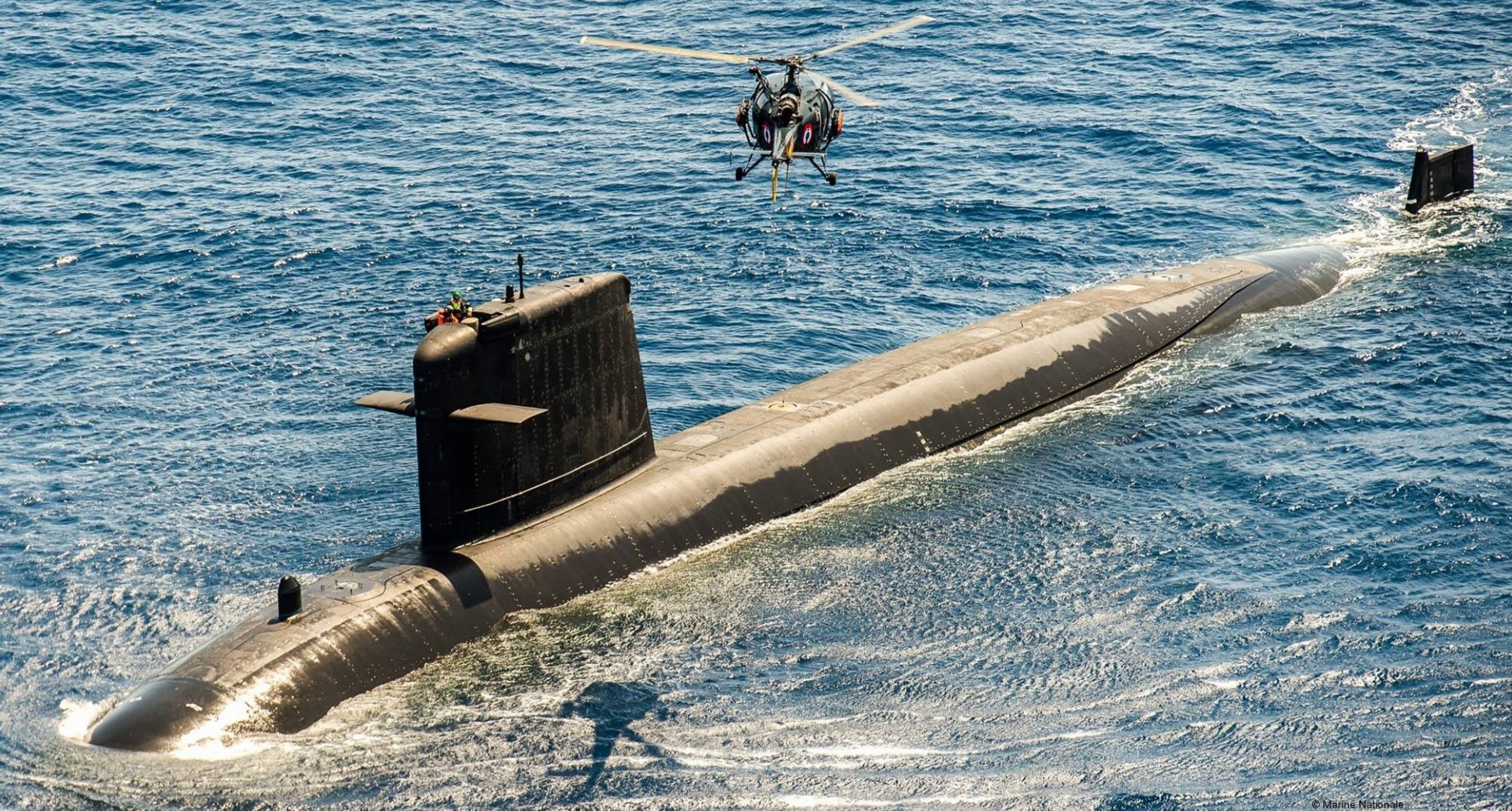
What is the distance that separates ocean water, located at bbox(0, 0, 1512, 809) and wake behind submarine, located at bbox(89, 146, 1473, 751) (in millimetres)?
533

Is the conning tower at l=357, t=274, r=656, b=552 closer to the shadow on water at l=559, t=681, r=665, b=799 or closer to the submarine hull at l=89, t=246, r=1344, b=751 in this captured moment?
the submarine hull at l=89, t=246, r=1344, b=751

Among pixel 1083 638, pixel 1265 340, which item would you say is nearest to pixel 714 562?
pixel 1083 638

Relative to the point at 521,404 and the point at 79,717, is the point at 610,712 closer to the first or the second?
the point at 521,404

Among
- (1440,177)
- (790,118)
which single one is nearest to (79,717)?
(790,118)

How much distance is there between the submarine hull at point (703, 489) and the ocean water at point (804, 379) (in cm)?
49

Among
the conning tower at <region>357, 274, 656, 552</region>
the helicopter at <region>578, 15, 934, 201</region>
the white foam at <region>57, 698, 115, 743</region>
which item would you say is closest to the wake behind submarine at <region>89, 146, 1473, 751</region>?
the conning tower at <region>357, 274, 656, 552</region>

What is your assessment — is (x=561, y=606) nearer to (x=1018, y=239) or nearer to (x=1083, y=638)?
(x=1083, y=638)

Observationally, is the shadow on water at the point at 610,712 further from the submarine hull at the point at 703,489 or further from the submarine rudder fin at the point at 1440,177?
the submarine rudder fin at the point at 1440,177

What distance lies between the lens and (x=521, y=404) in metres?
24.4

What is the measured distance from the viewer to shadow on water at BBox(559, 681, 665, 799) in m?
21.1

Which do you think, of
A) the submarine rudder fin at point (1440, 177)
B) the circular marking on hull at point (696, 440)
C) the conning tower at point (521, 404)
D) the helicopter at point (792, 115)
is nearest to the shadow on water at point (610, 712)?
the conning tower at point (521, 404)

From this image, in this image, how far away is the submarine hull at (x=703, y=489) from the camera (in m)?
21.5

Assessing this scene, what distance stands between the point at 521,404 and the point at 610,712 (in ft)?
16.6

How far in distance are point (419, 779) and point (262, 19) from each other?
52.9 m
